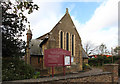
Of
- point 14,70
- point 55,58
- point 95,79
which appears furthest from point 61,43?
→ point 14,70

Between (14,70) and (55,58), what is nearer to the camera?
(14,70)

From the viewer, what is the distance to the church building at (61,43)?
18.3 metres

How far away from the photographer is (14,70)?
286 inches

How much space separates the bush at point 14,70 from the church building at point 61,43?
375 inches

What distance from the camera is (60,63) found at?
9844mm

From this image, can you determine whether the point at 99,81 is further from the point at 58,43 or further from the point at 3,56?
the point at 58,43

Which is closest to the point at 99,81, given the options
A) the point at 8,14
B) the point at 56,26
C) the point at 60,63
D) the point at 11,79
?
the point at 60,63

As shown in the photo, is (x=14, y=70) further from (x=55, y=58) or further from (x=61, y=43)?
(x=61, y=43)

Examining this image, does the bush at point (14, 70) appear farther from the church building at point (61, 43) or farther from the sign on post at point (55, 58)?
the church building at point (61, 43)

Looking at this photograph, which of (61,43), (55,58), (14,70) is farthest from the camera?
(61,43)

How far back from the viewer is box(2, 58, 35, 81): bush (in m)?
6.86

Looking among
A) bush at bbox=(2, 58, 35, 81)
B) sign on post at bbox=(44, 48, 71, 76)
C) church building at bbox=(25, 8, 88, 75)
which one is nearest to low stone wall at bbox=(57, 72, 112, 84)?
sign on post at bbox=(44, 48, 71, 76)

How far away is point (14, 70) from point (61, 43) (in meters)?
12.5

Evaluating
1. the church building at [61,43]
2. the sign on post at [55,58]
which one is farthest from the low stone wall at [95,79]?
the church building at [61,43]
